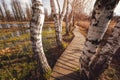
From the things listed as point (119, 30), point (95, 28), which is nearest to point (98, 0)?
point (95, 28)

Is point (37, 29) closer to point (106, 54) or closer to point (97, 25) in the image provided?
point (97, 25)

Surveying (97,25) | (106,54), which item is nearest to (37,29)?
(97,25)

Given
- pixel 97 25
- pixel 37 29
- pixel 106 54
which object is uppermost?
pixel 97 25

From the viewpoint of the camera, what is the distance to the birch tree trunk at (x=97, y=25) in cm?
230

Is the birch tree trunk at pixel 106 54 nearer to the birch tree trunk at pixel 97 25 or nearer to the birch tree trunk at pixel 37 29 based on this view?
the birch tree trunk at pixel 97 25

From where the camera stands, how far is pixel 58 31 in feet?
21.5

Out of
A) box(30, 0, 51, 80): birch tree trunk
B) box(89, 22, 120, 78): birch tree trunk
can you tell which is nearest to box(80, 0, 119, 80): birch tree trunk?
box(89, 22, 120, 78): birch tree trunk

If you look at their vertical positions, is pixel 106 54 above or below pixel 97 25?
below

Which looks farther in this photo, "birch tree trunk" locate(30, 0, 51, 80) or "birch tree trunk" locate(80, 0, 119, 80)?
"birch tree trunk" locate(30, 0, 51, 80)

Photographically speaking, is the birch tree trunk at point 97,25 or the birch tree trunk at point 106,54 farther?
the birch tree trunk at point 106,54

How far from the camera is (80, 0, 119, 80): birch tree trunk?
7.55 feet

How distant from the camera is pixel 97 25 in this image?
2.49 metres

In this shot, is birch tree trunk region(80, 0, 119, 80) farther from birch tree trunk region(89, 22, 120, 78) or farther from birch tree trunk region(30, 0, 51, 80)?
birch tree trunk region(30, 0, 51, 80)

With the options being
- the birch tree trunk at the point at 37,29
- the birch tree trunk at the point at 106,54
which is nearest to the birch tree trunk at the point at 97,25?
the birch tree trunk at the point at 106,54
